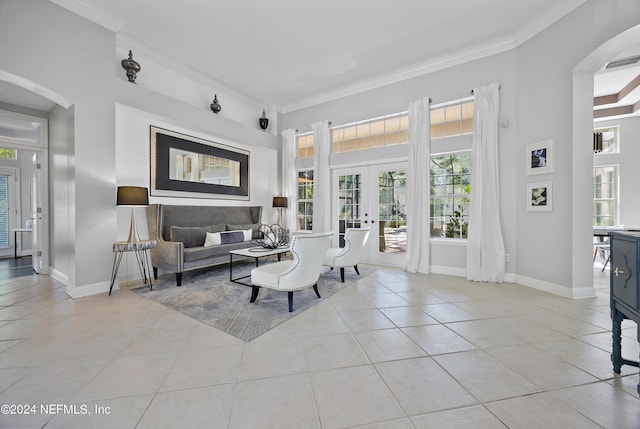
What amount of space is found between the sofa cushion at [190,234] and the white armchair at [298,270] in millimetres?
1861

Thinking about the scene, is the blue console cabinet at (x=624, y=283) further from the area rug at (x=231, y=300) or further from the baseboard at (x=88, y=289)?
the baseboard at (x=88, y=289)

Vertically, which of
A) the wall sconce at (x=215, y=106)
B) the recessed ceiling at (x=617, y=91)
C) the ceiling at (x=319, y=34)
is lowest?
the wall sconce at (x=215, y=106)

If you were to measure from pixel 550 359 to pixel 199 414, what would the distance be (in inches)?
95.8

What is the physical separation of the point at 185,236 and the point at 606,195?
8.95 m

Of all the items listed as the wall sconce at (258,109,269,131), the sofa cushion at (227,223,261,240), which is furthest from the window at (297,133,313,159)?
the sofa cushion at (227,223,261,240)

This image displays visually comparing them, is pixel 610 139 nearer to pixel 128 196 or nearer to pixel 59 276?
pixel 128 196

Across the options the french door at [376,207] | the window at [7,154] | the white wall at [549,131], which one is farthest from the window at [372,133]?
the window at [7,154]

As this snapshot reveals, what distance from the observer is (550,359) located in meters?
1.93

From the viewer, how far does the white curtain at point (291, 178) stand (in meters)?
6.23

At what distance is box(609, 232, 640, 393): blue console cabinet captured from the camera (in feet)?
5.01

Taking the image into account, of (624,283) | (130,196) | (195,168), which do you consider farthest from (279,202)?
(624,283)

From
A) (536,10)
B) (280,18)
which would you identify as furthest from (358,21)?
(536,10)

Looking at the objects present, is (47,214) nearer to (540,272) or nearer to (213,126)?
(213,126)

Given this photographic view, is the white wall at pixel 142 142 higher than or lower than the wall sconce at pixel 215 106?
lower
